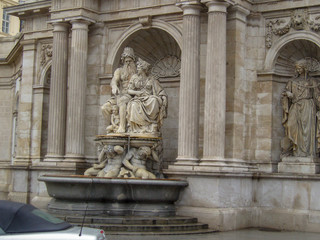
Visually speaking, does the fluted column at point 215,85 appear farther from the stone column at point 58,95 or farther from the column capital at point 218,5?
the stone column at point 58,95

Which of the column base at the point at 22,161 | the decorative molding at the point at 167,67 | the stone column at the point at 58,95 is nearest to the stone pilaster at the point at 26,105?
the column base at the point at 22,161

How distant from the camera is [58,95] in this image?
21.7 metres

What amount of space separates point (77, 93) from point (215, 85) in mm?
5084

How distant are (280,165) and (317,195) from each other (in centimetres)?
164

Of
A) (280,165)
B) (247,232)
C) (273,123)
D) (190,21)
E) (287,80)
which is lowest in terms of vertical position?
(247,232)

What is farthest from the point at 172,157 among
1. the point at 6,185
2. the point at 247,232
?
the point at 6,185

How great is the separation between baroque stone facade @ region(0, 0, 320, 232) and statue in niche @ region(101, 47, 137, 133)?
1067mm

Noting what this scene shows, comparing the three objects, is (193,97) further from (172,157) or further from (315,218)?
(315,218)

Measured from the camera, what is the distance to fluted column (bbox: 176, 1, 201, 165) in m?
18.7

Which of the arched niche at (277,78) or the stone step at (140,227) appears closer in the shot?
the stone step at (140,227)

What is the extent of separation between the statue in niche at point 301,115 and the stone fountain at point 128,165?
142 inches

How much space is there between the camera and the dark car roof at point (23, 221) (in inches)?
384

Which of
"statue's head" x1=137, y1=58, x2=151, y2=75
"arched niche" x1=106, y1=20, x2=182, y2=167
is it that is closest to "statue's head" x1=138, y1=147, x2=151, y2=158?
"arched niche" x1=106, y1=20, x2=182, y2=167

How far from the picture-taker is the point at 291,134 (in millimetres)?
19234
